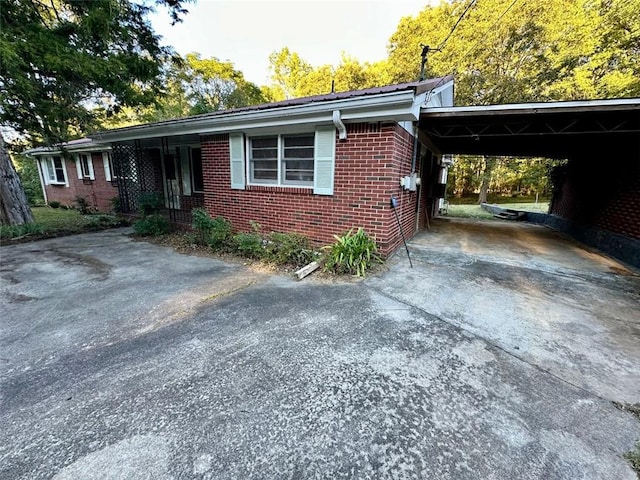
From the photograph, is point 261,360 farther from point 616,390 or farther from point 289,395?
point 616,390

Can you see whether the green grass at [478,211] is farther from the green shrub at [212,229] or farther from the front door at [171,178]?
the front door at [171,178]

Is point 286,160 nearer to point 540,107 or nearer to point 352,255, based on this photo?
point 352,255

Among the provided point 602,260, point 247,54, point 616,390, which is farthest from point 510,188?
point 616,390

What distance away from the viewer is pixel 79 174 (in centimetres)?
1246

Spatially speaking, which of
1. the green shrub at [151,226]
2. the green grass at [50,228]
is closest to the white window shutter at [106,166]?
the green grass at [50,228]

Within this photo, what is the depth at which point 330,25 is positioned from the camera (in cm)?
2103

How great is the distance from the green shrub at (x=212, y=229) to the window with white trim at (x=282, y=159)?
3.96 ft

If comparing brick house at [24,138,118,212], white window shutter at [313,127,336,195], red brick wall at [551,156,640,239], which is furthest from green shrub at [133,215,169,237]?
red brick wall at [551,156,640,239]

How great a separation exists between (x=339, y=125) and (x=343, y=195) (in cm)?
118

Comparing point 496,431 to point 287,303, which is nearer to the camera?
point 496,431

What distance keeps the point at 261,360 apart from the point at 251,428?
0.67 metres

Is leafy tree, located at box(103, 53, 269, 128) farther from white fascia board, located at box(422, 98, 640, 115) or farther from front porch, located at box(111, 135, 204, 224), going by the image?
white fascia board, located at box(422, 98, 640, 115)

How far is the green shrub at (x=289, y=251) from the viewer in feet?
16.0

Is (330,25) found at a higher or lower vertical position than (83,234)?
higher
